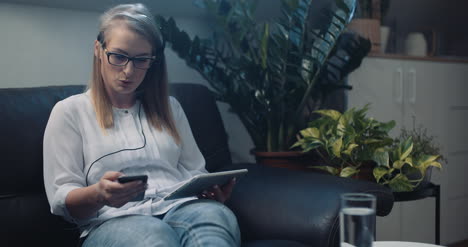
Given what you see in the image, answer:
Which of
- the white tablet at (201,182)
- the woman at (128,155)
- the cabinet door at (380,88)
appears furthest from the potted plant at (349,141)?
the white tablet at (201,182)

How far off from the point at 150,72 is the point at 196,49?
512 mm

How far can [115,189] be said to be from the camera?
3.55ft

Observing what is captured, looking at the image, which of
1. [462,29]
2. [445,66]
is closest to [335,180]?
[445,66]

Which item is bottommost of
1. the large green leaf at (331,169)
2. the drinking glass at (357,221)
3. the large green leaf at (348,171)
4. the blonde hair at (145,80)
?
the large green leaf at (331,169)

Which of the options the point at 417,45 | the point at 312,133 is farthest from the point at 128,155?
the point at 417,45

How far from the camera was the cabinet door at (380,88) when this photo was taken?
234 centimetres

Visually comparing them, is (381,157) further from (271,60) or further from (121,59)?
(121,59)

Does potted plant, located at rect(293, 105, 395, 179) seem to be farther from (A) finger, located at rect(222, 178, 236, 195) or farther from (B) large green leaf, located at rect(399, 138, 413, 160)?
(A) finger, located at rect(222, 178, 236, 195)

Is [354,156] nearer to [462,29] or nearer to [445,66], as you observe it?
[445,66]

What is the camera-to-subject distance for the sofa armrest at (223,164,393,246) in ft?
4.32

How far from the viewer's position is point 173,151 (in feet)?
4.81

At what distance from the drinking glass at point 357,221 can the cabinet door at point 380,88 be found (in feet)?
5.15

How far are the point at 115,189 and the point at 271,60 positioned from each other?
3.67 ft

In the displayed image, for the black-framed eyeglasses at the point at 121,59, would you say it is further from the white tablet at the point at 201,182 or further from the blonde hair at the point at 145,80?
the white tablet at the point at 201,182
